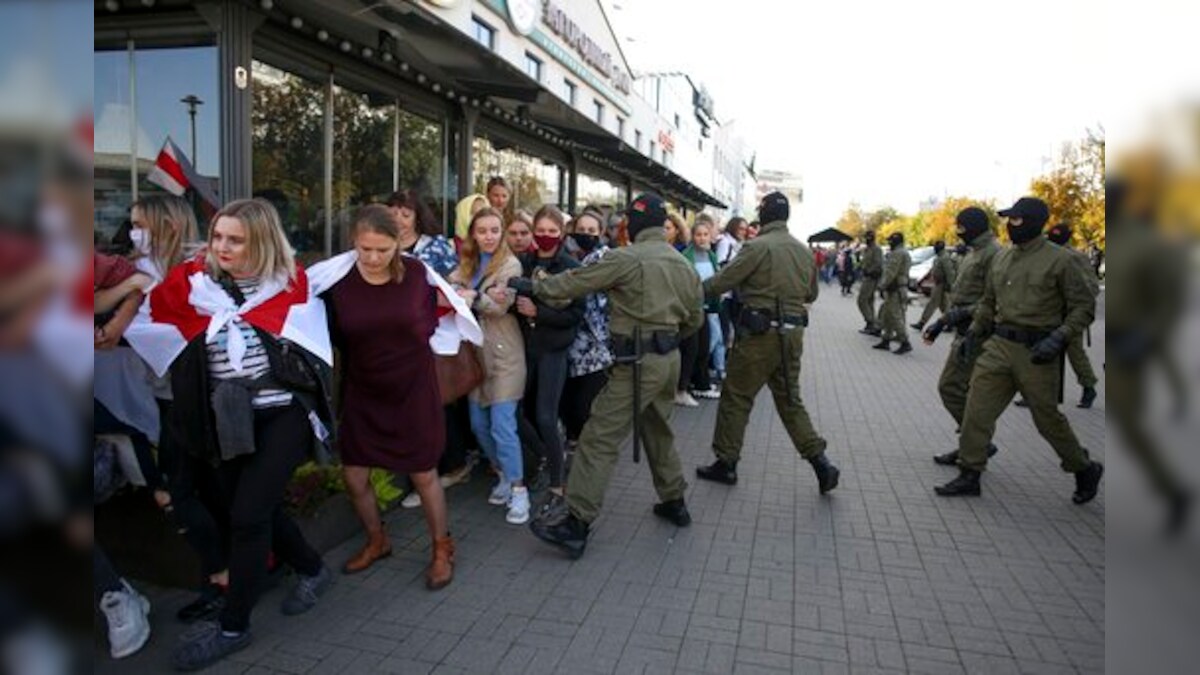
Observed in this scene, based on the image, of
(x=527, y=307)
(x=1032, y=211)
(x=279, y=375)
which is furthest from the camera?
(x=1032, y=211)

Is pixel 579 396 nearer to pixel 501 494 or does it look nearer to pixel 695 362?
pixel 501 494

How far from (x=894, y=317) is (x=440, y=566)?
39.2 feet

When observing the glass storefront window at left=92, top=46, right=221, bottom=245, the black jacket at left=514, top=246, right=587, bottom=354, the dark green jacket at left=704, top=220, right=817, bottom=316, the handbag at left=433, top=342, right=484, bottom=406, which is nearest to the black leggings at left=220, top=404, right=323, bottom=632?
the handbag at left=433, top=342, right=484, bottom=406

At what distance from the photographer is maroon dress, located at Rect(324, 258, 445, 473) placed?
3.74 m

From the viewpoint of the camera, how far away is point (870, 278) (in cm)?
1562

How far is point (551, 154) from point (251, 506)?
12.2 m

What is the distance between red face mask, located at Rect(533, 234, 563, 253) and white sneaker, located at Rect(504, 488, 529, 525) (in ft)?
5.04

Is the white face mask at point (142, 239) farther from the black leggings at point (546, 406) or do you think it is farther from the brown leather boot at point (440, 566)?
the black leggings at point (546, 406)

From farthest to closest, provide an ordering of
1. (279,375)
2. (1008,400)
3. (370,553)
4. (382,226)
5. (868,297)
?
1. (868,297)
2. (1008,400)
3. (370,553)
4. (382,226)
5. (279,375)

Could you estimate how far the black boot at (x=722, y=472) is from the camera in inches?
226

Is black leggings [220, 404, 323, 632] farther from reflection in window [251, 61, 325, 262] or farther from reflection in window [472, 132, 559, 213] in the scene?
reflection in window [472, 132, 559, 213]

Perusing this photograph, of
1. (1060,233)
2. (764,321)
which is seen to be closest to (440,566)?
(764,321)

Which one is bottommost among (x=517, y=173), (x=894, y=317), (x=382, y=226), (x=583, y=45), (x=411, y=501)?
(x=411, y=501)

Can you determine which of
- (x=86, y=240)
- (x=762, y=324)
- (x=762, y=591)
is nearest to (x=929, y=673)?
(x=762, y=591)
